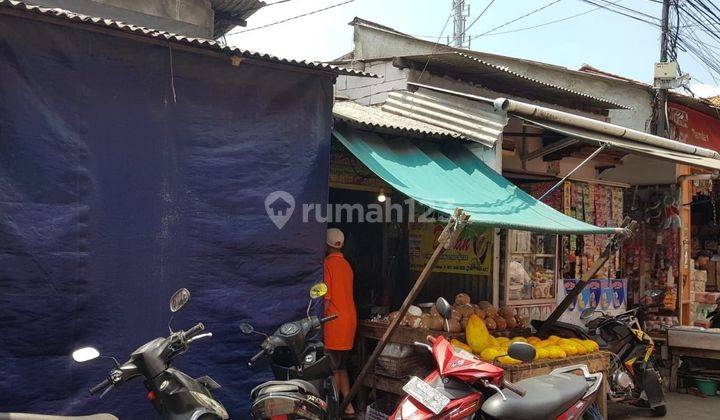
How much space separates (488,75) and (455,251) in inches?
95.5

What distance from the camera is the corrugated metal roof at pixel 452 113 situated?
7.04 metres

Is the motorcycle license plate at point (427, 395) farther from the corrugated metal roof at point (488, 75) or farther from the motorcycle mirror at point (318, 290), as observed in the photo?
the corrugated metal roof at point (488, 75)

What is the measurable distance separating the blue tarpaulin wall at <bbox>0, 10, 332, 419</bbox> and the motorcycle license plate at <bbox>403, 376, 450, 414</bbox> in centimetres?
154

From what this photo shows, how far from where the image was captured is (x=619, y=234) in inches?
261

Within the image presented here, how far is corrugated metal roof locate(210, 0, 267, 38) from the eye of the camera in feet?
34.2

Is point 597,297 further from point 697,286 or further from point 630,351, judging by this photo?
point 697,286

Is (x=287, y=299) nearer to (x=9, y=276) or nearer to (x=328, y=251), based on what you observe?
(x=328, y=251)

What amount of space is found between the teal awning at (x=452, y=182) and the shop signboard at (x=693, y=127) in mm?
7663

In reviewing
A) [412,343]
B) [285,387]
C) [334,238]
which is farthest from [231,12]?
[285,387]

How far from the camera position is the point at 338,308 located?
258 inches

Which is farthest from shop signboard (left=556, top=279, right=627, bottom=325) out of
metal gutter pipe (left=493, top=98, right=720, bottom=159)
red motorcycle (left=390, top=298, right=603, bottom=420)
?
red motorcycle (left=390, top=298, right=603, bottom=420)

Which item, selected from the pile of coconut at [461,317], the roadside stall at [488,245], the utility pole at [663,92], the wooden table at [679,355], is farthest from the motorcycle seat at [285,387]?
the utility pole at [663,92]

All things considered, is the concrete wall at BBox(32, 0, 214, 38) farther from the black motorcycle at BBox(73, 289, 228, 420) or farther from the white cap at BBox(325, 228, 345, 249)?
the black motorcycle at BBox(73, 289, 228, 420)

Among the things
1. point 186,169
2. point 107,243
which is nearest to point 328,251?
point 186,169
